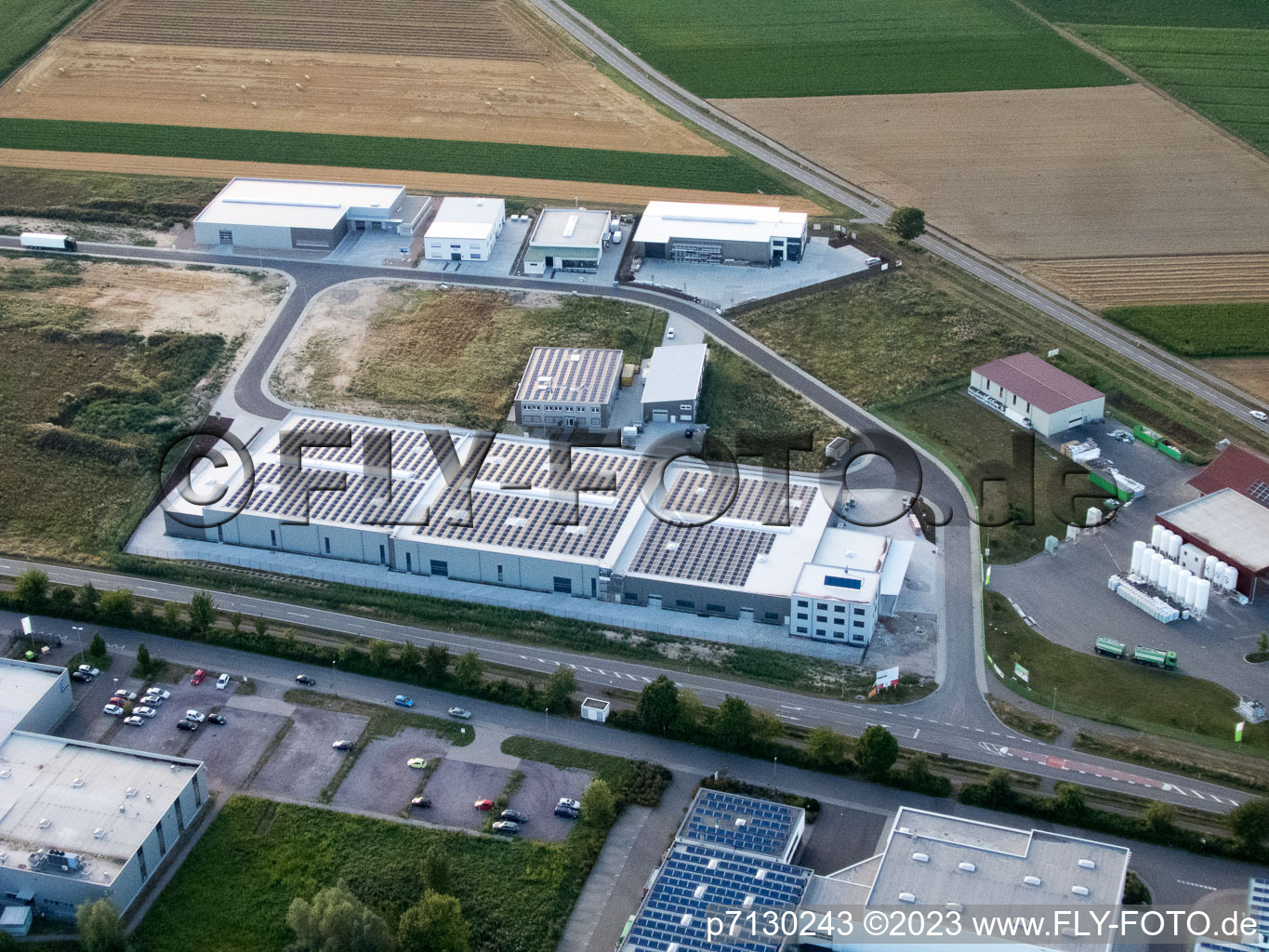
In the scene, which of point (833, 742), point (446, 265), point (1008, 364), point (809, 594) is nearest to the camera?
point (833, 742)

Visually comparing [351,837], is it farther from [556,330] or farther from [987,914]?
[556,330]

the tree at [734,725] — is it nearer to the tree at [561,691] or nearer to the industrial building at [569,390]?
the tree at [561,691]

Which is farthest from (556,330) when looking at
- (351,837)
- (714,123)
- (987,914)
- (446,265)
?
(987,914)

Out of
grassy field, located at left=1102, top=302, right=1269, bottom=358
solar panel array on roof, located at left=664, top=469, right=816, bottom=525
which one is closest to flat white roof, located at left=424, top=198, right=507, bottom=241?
solar panel array on roof, located at left=664, top=469, right=816, bottom=525

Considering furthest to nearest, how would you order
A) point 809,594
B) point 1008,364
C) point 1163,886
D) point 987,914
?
point 1008,364
point 809,594
point 1163,886
point 987,914

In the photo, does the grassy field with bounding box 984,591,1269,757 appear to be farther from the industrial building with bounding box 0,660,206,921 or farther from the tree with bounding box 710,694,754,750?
the industrial building with bounding box 0,660,206,921

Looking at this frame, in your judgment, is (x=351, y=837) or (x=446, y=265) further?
(x=446, y=265)
